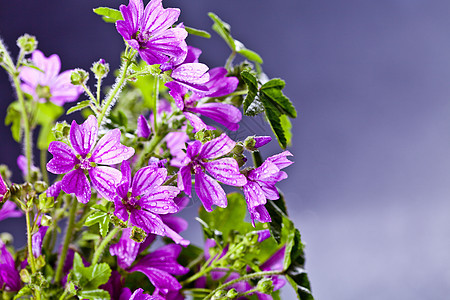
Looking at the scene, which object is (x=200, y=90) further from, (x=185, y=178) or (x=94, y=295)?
(x=94, y=295)

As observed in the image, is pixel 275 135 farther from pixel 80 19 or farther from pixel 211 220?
pixel 80 19

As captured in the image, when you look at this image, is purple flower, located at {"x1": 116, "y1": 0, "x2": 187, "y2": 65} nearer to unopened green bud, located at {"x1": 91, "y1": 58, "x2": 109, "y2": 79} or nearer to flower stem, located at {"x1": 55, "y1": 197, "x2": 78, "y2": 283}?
unopened green bud, located at {"x1": 91, "y1": 58, "x2": 109, "y2": 79}

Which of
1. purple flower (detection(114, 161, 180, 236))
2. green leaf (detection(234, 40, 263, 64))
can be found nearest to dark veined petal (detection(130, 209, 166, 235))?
purple flower (detection(114, 161, 180, 236))

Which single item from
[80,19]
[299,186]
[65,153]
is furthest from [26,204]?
[299,186]

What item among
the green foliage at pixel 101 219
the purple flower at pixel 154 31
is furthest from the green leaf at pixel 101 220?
the purple flower at pixel 154 31

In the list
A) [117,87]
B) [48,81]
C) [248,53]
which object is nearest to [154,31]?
[117,87]

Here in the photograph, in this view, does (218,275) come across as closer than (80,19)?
Yes

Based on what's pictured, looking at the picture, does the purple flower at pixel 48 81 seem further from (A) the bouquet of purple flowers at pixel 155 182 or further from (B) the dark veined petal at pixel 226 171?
(B) the dark veined petal at pixel 226 171
